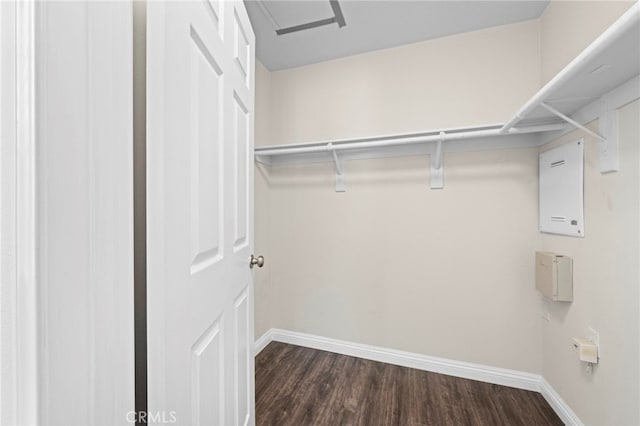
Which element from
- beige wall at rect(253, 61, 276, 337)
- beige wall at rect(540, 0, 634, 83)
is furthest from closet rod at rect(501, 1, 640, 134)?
beige wall at rect(253, 61, 276, 337)

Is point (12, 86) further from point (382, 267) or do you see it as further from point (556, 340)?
point (556, 340)

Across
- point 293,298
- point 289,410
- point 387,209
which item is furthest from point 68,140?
point 293,298

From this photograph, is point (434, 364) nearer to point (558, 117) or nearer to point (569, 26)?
point (558, 117)

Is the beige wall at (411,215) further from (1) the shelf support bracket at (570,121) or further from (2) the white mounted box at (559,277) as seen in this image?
(1) the shelf support bracket at (570,121)

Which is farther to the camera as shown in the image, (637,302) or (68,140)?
(637,302)

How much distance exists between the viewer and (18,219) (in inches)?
12.1

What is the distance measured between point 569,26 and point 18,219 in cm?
223

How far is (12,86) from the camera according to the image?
0.99ft

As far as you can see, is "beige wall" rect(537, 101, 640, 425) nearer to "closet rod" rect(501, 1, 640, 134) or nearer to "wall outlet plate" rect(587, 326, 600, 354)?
"wall outlet plate" rect(587, 326, 600, 354)

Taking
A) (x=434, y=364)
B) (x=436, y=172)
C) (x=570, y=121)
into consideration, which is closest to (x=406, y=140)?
(x=436, y=172)

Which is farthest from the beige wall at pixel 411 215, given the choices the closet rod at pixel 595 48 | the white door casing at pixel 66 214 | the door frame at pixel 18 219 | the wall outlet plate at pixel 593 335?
the door frame at pixel 18 219

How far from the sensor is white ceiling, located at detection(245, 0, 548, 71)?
1.65 metres

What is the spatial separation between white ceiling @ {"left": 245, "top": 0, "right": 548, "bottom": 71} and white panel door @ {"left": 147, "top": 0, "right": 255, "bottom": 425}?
2.80 ft

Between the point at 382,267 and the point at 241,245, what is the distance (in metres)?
1.32
